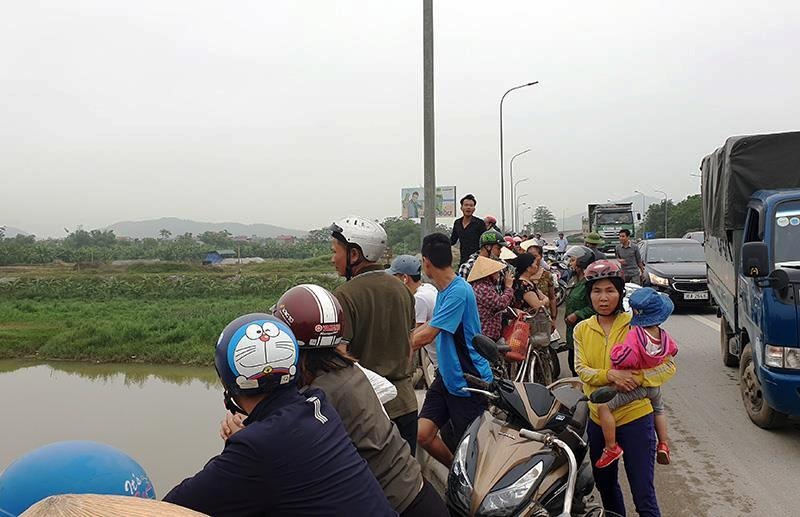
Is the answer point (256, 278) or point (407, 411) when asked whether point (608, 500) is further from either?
point (256, 278)

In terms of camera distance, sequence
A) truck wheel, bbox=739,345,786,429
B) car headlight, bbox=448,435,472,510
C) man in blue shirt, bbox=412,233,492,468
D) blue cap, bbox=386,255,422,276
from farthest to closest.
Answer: truck wheel, bbox=739,345,786,429 → blue cap, bbox=386,255,422,276 → man in blue shirt, bbox=412,233,492,468 → car headlight, bbox=448,435,472,510

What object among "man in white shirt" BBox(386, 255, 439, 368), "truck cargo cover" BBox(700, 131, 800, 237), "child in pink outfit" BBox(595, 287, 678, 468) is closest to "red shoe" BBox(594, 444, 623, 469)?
"child in pink outfit" BBox(595, 287, 678, 468)

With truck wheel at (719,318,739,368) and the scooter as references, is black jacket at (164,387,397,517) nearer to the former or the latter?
the scooter

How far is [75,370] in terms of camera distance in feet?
64.3

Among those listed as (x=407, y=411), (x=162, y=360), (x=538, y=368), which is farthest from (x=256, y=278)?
(x=407, y=411)

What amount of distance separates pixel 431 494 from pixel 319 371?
2.16 feet

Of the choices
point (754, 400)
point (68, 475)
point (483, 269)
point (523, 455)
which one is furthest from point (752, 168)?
point (68, 475)

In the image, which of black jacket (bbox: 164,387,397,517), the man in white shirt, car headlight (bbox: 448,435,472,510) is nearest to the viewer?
black jacket (bbox: 164,387,397,517)

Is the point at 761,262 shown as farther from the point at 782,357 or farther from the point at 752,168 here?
the point at 752,168

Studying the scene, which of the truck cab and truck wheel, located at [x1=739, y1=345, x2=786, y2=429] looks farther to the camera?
truck wheel, located at [x1=739, y1=345, x2=786, y2=429]

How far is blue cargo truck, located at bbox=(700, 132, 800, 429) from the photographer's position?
556cm

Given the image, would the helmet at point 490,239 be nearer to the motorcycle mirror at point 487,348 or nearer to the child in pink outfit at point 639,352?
the child in pink outfit at point 639,352

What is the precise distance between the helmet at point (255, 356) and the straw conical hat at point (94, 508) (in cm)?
96

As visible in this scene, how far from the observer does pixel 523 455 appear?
305cm
